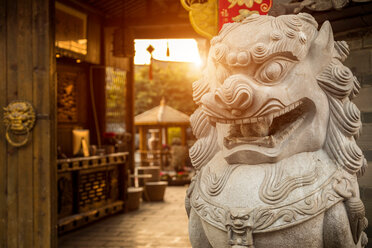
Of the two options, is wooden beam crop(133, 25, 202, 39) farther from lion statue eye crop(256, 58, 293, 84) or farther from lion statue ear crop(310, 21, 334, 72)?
lion statue eye crop(256, 58, 293, 84)

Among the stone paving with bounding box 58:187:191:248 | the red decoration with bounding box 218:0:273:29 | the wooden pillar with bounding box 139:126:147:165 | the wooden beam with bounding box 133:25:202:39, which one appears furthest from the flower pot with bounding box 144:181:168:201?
the wooden pillar with bounding box 139:126:147:165

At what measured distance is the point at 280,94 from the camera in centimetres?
168

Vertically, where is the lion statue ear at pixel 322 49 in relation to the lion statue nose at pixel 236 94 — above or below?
above

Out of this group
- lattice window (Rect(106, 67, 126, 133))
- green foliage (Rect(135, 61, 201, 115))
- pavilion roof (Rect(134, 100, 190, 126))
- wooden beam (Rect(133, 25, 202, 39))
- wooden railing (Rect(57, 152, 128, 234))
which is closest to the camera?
wooden railing (Rect(57, 152, 128, 234))

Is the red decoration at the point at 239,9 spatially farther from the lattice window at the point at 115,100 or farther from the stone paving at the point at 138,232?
the lattice window at the point at 115,100

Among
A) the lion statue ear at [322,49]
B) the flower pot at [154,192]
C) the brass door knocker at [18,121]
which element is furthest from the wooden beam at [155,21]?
the lion statue ear at [322,49]

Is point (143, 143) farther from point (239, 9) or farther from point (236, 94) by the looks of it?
point (236, 94)

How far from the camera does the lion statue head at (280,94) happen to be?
1674mm

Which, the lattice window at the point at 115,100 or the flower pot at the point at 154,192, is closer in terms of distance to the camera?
the lattice window at the point at 115,100

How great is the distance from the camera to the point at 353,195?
1726mm

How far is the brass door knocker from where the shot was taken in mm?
3932

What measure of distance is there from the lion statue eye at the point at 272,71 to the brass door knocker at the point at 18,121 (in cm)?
279

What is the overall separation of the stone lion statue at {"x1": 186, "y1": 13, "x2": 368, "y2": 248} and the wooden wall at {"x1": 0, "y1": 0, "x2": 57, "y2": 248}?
8.13 feet

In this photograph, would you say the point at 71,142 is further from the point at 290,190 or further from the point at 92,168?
the point at 290,190
